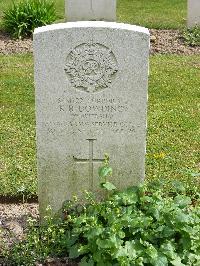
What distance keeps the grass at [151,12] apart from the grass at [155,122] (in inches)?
87.1

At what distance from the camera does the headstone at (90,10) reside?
10039mm

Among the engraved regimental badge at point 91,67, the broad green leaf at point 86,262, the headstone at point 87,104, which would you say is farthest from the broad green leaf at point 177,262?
the engraved regimental badge at point 91,67

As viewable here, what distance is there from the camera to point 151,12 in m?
13.1

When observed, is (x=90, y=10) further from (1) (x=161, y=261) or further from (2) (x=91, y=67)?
(1) (x=161, y=261)

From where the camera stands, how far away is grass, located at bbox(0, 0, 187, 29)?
1192 cm

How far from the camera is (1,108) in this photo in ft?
25.3

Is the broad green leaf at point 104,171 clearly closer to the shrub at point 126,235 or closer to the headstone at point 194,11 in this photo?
the shrub at point 126,235

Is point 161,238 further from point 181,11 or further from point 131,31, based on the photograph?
point 181,11

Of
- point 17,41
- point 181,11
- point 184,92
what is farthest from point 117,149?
point 181,11

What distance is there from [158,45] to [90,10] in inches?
48.7

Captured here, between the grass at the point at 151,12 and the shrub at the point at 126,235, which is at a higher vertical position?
the grass at the point at 151,12

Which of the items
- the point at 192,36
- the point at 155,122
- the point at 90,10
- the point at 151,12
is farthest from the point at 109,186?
the point at 151,12

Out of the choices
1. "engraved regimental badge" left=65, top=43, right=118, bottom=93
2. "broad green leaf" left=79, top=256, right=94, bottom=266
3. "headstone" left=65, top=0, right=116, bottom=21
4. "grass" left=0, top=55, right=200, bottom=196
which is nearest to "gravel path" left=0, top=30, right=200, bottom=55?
"grass" left=0, top=55, right=200, bottom=196

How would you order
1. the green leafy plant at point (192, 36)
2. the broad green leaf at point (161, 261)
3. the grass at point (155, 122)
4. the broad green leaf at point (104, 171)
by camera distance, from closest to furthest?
Result: the broad green leaf at point (161, 261), the broad green leaf at point (104, 171), the grass at point (155, 122), the green leafy plant at point (192, 36)
